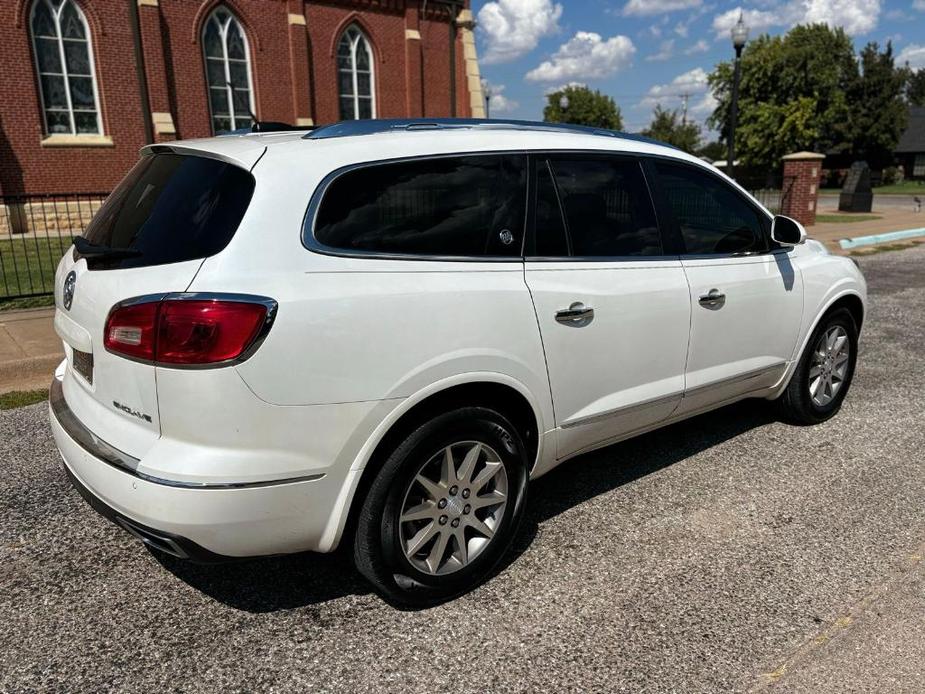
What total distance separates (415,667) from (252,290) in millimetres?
1406

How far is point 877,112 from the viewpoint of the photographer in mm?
56000

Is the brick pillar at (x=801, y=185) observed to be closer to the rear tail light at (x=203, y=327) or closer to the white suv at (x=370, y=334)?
the white suv at (x=370, y=334)

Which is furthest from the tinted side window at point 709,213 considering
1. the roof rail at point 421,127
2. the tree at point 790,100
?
the tree at point 790,100

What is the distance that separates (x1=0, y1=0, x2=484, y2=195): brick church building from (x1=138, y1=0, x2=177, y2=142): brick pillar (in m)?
0.03

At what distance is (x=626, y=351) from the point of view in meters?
3.33

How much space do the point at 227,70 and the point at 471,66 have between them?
9021mm

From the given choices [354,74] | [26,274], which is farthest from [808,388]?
[354,74]

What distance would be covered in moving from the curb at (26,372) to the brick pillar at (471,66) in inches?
862

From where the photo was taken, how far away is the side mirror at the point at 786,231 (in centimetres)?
411

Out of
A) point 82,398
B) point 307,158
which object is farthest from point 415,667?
point 307,158

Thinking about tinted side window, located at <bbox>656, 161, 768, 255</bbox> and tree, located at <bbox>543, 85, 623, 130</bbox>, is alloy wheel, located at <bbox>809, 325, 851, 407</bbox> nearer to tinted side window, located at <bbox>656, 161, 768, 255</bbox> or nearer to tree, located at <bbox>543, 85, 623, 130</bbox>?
tinted side window, located at <bbox>656, 161, 768, 255</bbox>

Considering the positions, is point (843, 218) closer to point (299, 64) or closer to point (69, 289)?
point (299, 64)

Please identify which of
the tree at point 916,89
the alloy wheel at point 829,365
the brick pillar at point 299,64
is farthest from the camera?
the tree at point 916,89

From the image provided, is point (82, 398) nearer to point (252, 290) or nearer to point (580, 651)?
point (252, 290)
